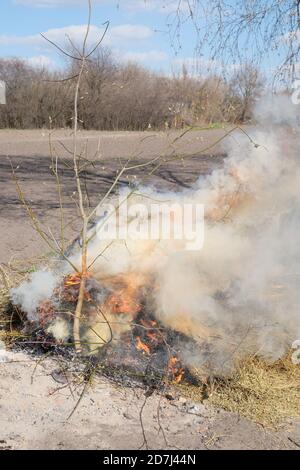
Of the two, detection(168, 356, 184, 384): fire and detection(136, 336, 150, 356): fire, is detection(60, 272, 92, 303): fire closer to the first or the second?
detection(136, 336, 150, 356): fire

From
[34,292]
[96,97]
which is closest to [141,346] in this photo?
[34,292]

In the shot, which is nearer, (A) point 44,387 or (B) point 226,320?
(A) point 44,387

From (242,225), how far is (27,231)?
4.01m

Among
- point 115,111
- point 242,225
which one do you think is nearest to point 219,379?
point 242,225

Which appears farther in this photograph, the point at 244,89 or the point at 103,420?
the point at 244,89

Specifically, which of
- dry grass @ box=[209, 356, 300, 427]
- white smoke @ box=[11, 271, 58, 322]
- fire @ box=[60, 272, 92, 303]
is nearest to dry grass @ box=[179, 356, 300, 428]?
dry grass @ box=[209, 356, 300, 427]

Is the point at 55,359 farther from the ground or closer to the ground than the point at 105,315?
closer to the ground

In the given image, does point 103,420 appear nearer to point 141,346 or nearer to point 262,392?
point 141,346

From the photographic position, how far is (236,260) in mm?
5578

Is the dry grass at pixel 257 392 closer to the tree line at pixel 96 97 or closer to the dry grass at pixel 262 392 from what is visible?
the dry grass at pixel 262 392

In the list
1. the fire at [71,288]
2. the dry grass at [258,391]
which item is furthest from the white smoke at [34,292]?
the dry grass at [258,391]

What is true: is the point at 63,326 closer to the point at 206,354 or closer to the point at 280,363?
the point at 206,354

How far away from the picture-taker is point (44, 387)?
14.2ft
